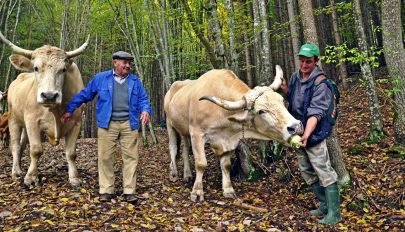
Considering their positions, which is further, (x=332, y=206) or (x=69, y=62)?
(x=69, y=62)

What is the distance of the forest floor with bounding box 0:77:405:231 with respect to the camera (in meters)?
4.70

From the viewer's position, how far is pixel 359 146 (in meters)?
7.73

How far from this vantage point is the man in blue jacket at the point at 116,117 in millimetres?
5848

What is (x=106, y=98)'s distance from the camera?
5.84 m

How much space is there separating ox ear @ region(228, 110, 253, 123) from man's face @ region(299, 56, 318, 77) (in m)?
1.16

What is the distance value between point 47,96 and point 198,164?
2677 millimetres

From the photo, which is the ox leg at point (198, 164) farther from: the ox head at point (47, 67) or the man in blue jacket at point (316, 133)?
the ox head at point (47, 67)

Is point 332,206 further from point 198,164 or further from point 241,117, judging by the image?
point 198,164

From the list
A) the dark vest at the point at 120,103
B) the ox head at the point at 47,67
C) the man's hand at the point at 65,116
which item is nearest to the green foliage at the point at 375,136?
the dark vest at the point at 120,103

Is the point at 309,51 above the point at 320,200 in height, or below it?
above

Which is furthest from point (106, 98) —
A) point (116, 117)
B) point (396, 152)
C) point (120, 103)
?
point (396, 152)

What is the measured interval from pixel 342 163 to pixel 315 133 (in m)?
1.26

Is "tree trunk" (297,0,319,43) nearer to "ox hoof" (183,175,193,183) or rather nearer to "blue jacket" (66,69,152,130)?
"blue jacket" (66,69,152,130)

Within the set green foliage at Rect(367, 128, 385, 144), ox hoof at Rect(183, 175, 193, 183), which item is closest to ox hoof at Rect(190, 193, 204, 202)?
ox hoof at Rect(183, 175, 193, 183)
